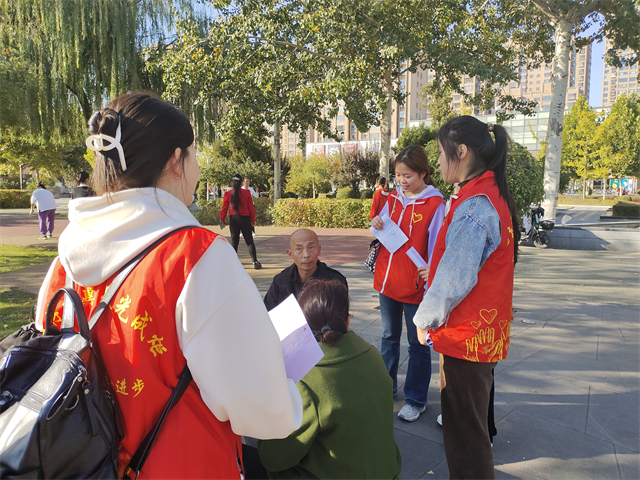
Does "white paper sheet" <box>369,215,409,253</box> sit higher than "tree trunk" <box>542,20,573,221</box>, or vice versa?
"tree trunk" <box>542,20,573,221</box>

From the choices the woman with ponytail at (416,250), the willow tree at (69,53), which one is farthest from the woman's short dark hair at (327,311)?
the willow tree at (69,53)

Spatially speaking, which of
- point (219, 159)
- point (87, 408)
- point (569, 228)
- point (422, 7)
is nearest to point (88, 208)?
point (87, 408)

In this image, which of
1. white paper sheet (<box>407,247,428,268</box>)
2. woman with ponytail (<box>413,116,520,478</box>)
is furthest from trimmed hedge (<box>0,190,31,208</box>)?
woman with ponytail (<box>413,116,520,478</box>)

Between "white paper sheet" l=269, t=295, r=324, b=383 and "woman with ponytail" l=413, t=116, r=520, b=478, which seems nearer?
"white paper sheet" l=269, t=295, r=324, b=383

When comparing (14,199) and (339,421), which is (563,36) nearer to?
(339,421)

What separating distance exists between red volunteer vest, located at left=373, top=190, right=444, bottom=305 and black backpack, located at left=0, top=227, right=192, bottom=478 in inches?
87.8

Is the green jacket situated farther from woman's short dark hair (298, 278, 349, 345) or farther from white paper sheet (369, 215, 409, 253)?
white paper sheet (369, 215, 409, 253)

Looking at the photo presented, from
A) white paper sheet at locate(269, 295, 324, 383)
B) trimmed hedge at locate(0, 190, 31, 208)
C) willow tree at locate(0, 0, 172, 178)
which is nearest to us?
white paper sheet at locate(269, 295, 324, 383)

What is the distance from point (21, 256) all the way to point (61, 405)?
11.0 metres

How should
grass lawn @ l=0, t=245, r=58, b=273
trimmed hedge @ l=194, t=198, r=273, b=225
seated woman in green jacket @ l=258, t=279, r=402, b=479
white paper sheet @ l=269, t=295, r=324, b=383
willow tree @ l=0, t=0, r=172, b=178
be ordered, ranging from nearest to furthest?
white paper sheet @ l=269, t=295, r=324, b=383
seated woman in green jacket @ l=258, t=279, r=402, b=479
grass lawn @ l=0, t=245, r=58, b=273
willow tree @ l=0, t=0, r=172, b=178
trimmed hedge @ l=194, t=198, r=273, b=225

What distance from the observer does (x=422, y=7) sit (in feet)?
35.9

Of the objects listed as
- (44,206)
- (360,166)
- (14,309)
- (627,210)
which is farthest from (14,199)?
(627,210)

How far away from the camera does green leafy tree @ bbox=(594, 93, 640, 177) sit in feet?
113

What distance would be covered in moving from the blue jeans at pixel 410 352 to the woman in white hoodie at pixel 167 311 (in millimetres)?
2122
